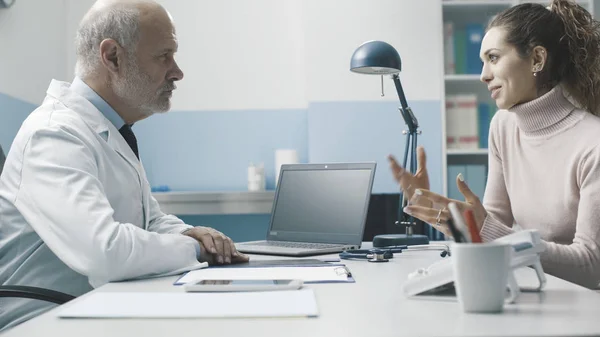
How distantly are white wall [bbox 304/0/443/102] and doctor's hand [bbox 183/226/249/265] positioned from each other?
2.16 metres

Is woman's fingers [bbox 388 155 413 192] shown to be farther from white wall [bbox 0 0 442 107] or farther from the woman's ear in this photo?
white wall [bbox 0 0 442 107]

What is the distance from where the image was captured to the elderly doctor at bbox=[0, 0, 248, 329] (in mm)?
1289

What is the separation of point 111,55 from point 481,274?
128cm

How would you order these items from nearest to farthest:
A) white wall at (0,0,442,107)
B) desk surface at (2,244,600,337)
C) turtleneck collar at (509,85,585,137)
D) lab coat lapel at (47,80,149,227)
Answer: desk surface at (2,244,600,337) → lab coat lapel at (47,80,149,227) → turtleneck collar at (509,85,585,137) → white wall at (0,0,442,107)

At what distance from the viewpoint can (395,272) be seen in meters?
1.34

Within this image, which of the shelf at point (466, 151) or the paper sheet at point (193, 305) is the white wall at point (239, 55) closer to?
the shelf at point (466, 151)

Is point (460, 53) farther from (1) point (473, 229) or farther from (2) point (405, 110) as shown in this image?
(1) point (473, 229)

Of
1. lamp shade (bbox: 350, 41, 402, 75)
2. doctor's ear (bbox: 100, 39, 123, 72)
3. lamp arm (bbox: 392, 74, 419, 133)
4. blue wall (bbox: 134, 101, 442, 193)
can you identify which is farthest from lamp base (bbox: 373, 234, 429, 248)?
blue wall (bbox: 134, 101, 442, 193)

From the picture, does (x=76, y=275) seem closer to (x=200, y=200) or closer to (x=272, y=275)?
(x=272, y=275)

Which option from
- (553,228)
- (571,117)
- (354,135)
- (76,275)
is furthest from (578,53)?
(354,135)

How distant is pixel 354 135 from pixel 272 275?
2.44m

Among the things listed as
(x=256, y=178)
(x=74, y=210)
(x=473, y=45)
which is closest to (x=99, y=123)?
(x=74, y=210)

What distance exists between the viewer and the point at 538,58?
6.02 ft

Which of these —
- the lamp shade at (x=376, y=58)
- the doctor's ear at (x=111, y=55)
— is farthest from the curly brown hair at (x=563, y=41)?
the doctor's ear at (x=111, y=55)
